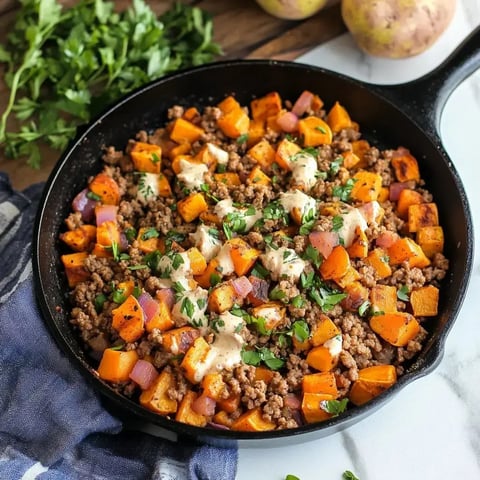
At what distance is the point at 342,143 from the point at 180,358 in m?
1.04

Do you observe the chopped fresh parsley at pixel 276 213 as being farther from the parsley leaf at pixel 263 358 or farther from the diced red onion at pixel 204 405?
the diced red onion at pixel 204 405

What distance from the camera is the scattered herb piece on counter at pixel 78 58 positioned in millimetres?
3613

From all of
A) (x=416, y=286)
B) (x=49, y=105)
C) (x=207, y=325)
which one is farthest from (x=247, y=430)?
(x=49, y=105)

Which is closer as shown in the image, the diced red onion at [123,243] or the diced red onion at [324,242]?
the diced red onion at [324,242]

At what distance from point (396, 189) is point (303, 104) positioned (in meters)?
0.50

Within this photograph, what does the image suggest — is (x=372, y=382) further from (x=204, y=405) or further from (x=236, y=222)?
(x=236, y=222)

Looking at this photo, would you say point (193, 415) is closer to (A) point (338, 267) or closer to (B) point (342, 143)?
(A) point (338, 267)

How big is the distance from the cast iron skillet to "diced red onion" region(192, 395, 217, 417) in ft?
0.36

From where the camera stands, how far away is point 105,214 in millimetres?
3188

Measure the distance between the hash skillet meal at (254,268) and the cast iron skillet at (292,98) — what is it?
2.1 inches

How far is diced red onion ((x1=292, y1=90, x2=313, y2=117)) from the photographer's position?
3.44 m

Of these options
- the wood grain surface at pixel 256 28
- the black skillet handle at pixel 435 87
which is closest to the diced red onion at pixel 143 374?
the black skillet handle at pixel 435 87

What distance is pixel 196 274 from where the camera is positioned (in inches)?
117

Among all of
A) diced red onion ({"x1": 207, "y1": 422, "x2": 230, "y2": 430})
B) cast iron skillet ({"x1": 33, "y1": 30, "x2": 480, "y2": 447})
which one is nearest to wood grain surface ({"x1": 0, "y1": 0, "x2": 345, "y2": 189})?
cast iron skillet ({"x1": 33, "y1": 30, "x2": 480, "y2": 447})
